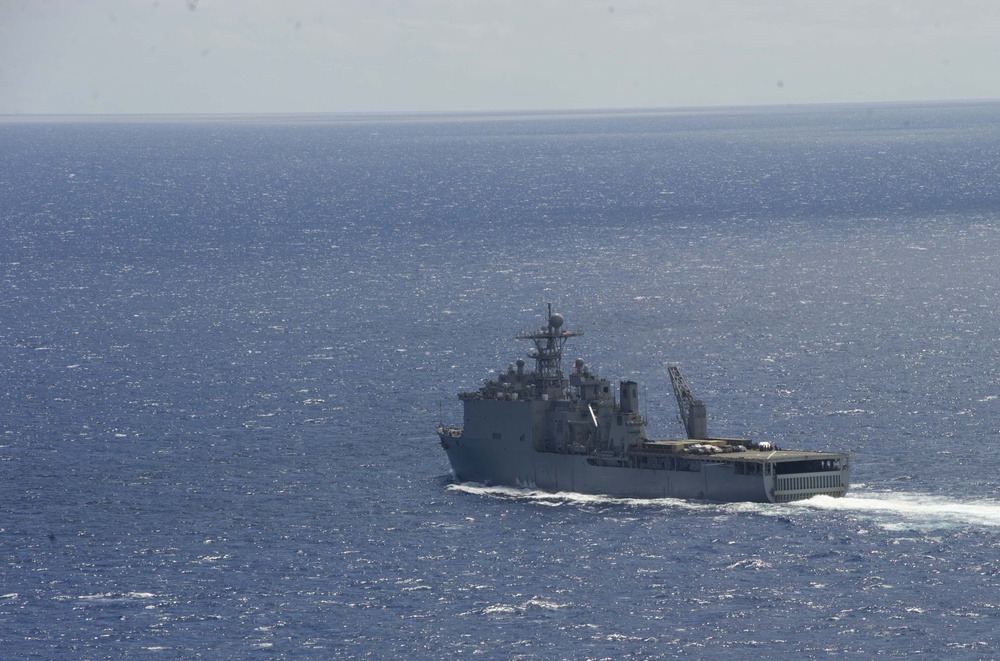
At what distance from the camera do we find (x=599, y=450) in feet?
342

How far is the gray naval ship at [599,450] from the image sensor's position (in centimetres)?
9706

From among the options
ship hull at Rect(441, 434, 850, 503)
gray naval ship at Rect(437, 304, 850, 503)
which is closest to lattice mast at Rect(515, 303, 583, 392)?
gray naval ship at Rect(437, 304, 850, 503)

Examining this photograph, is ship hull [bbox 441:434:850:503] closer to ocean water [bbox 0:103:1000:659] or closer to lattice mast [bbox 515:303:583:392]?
ocean water [bbox 0:103:1000:659]

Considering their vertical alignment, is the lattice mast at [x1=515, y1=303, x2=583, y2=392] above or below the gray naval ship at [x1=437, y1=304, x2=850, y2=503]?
above

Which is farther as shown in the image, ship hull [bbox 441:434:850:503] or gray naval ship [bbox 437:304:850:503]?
gray naval ship [bbox 437:304:850:503]

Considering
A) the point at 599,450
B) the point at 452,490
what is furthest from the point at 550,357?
the point at 452,490

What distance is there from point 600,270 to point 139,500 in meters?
97.8

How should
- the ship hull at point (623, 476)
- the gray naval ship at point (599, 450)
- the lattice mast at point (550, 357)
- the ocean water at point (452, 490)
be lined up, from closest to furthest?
the ocean water at point (452, 490)
the ship hull at point (623, 476)
the gray naval ship at point (599, 450)
the lattice mast at point (550, 357)

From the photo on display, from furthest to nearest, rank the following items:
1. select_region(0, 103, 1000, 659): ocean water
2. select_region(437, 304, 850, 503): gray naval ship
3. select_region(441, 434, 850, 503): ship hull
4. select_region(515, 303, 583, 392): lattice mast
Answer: select_region(515, 303, 583, 392): lattice mast < select_region(437, 304, 850, 503): gray naval ship < select_region(441, 434, 850, 503): ship hull < select_region(0, 103, 1000, 659): ocean water

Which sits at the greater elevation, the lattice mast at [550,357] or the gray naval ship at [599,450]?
the lattice mast at [550,357]

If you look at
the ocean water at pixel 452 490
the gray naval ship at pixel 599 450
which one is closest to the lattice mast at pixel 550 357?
the gray naval ship at pixel 599 450

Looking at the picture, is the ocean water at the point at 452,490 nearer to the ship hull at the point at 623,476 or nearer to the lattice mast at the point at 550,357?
the ship hull at the point at 623,476

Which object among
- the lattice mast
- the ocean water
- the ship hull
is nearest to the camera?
the ocean water

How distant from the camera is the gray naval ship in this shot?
97062 millimetres
